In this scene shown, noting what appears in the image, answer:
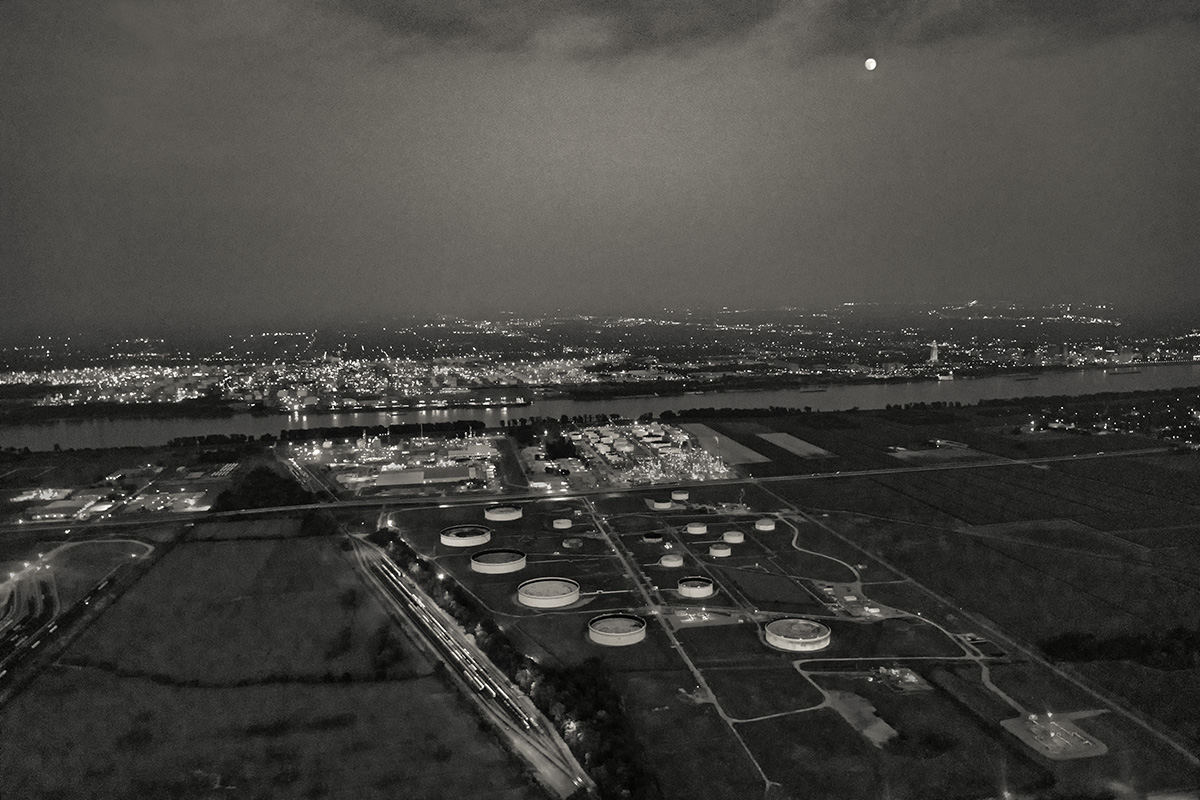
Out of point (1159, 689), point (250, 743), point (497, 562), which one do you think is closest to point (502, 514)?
point (497, 562)

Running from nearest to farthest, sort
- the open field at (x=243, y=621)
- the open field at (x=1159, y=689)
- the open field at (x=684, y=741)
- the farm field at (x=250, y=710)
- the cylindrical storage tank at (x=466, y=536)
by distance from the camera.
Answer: the open field at (x=684, y=741)
the farm field at (x=250, y=710)
the open field at (x=1159, y=689)
the open field at (x=243, y=621)
the cylindrical storage tank at (x=466, y=536)

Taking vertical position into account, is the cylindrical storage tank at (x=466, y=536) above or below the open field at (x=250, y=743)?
above

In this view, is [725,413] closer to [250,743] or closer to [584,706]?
[584,706]

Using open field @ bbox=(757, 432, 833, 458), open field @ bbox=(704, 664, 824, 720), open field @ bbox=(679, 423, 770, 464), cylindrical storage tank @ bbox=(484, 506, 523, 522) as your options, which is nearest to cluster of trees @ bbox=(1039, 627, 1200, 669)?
open field @ bbox=(704, 664, 824, 720)

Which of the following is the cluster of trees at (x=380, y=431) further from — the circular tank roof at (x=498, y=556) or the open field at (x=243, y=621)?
the circular tank roof at (x=498, y=556)

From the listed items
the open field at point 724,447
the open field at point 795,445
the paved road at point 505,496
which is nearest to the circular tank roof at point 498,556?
the paved road at point 505,496

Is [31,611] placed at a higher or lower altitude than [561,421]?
lower

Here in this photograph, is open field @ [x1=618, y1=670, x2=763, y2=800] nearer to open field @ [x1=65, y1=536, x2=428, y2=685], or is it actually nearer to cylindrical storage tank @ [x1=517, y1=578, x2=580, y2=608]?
cylindrical storage tank @ [x1=517, y1=578, x2=580, y2=608]
